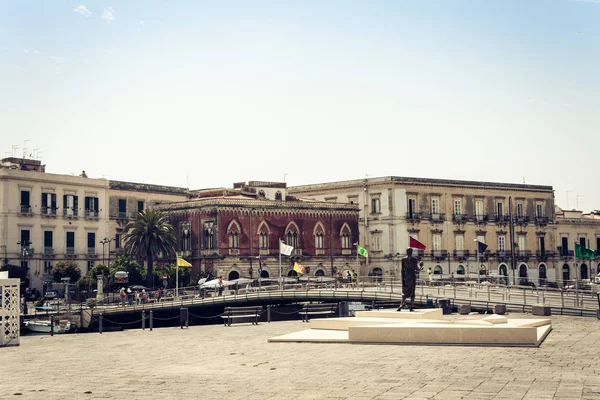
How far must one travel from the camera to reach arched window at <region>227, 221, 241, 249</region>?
74062 mm

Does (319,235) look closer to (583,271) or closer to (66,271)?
(66,271)

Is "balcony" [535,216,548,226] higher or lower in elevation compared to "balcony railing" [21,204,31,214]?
lower

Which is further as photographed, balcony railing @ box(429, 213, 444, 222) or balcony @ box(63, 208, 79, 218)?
balcony railing @ box(429, 213, 444, 222)

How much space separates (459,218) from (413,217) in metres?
6.57

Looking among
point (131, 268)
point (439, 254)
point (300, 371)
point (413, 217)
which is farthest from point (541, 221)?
point (300, 371)

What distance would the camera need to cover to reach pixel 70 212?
252 feet

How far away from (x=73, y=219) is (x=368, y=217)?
94.7 feet

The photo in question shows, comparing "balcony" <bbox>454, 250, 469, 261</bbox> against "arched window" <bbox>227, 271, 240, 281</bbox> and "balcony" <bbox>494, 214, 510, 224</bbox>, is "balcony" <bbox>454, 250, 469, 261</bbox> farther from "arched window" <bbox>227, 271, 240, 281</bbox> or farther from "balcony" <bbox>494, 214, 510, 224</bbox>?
"arched window" <bbox>227, 271, 240, 281</bbox>

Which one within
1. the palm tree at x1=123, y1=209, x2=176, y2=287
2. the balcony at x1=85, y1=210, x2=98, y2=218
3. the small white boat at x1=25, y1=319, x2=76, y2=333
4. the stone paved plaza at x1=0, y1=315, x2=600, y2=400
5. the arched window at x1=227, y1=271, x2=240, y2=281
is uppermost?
the balcony at x1=85, y1=210, x2=98, y2=218

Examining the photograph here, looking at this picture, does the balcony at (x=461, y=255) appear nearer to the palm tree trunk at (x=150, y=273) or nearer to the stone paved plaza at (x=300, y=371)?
the palm tree trunk at (x=150, y=273)

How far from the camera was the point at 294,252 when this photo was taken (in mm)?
78500

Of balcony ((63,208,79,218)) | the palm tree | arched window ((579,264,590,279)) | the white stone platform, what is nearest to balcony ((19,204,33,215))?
balcony ((63,208,79,218))

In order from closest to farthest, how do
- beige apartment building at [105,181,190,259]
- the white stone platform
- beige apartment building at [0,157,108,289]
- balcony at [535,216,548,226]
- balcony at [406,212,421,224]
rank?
the white stone platform < beige apartment building at [0,157,108,289] < beige apartment building at [105,181,190,259] < balcony at [406,212,421,224] < balcony at [535,216,548,226]

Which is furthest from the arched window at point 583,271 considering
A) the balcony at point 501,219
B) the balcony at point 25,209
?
the balcony at point 25,209
